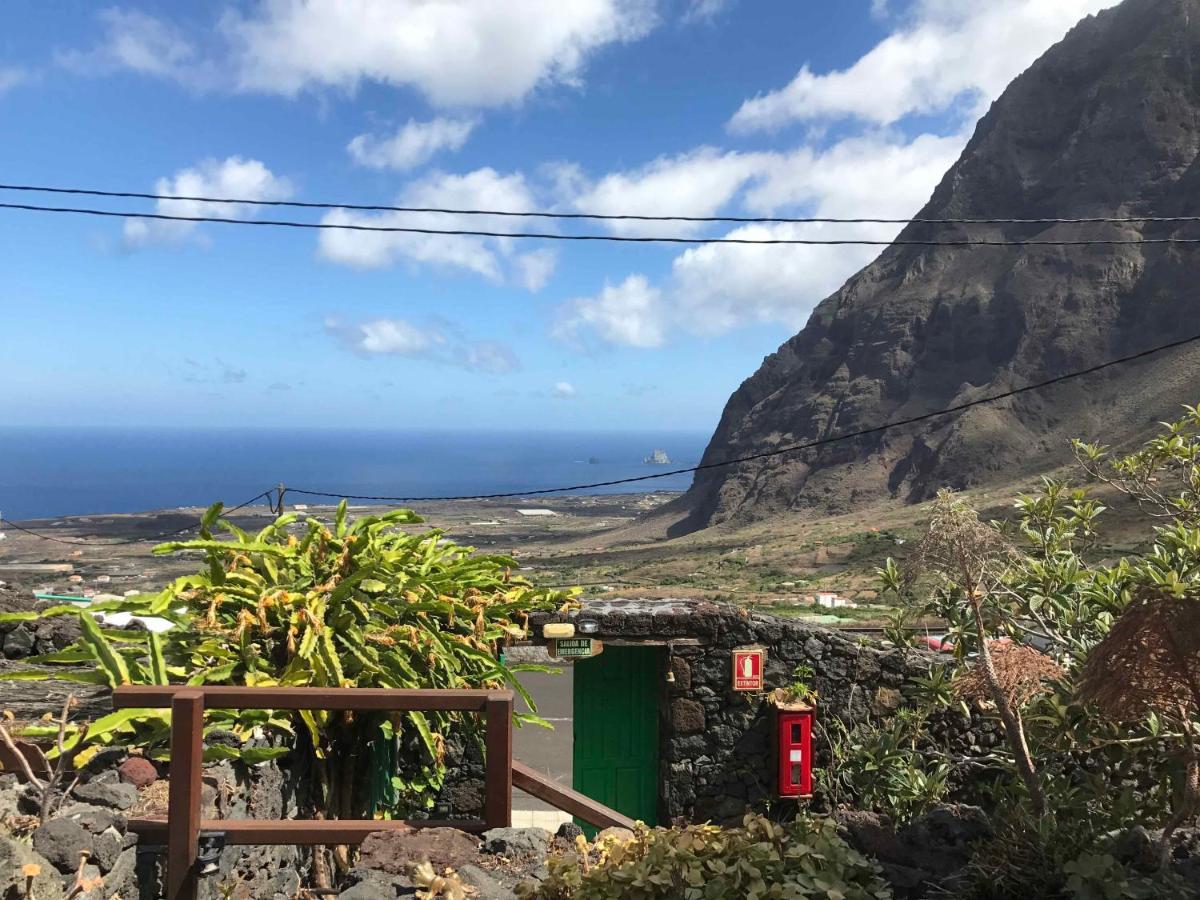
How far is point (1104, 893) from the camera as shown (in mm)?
3131

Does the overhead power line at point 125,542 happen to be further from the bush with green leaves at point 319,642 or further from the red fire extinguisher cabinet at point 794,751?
the red fire extinguisher cabinet at point 794,751

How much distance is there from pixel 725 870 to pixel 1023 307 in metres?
82.5

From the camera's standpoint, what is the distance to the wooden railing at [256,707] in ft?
12.9

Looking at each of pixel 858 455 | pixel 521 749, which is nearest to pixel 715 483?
pixel 858 455

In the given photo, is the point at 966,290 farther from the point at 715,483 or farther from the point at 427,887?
the point at 427,887

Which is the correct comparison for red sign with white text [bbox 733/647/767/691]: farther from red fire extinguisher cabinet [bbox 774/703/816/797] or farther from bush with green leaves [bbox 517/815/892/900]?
bush with green leaves [bbox 517/815/892/900]

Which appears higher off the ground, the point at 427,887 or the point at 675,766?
the point at 427,887

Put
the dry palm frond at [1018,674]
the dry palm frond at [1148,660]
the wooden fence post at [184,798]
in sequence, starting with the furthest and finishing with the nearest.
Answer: the dry palm frond at [1018,674]
the wooden fence post at [184,798]
the dry palm frond at [1148,660]

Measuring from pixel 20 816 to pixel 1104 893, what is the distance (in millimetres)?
4548

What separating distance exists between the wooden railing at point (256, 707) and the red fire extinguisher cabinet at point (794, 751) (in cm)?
455

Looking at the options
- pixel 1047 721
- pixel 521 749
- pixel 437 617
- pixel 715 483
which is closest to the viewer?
pixel 1047 721

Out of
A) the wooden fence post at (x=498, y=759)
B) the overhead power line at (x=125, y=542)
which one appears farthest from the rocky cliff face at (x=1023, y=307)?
the wooden fence post at (x=498, y=759)

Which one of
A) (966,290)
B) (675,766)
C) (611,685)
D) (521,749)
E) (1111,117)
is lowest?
(521,749)

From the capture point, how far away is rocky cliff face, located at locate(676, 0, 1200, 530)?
68.3 metres
